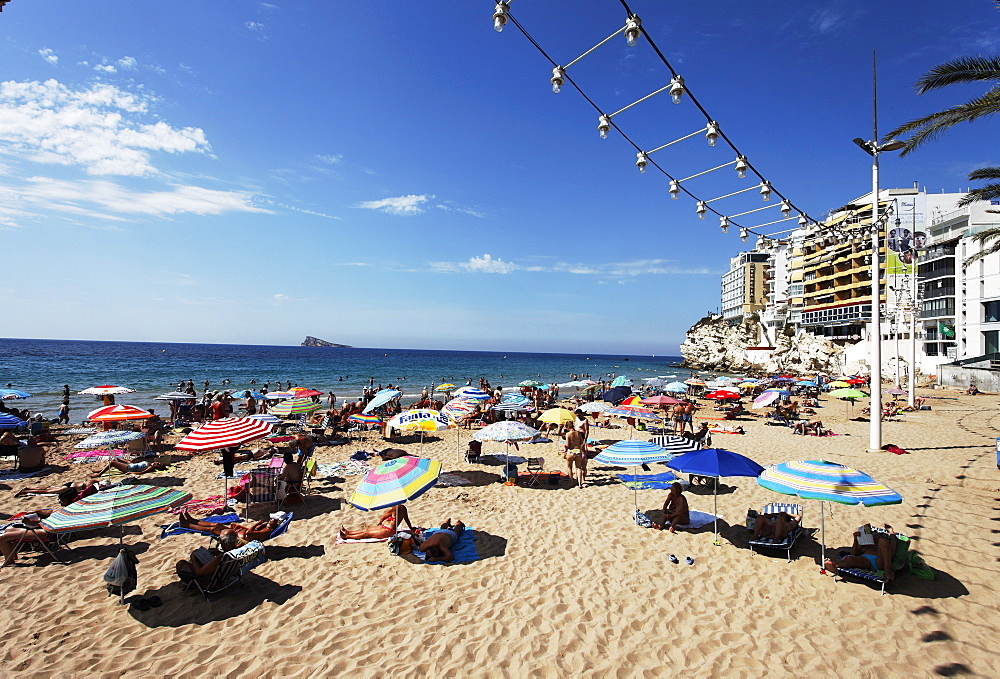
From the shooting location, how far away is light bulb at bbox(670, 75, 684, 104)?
6.09 meters

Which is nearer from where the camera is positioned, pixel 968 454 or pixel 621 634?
pixel 621 634

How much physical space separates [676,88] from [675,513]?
6818 mm

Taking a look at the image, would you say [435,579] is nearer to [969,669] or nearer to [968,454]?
[969,669]

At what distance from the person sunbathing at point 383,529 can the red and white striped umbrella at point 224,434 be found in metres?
3.32

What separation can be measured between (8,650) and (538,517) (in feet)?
24.4

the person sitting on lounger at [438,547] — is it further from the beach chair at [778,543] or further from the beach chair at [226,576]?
the beach chair at [778,543]

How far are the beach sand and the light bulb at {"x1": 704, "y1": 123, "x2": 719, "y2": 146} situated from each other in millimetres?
6404

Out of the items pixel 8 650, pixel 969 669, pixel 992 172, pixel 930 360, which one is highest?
pixel 992 172

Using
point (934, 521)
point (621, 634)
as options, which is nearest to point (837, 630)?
point (621, 634)

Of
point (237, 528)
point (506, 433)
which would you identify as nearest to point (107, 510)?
point (237, 528)

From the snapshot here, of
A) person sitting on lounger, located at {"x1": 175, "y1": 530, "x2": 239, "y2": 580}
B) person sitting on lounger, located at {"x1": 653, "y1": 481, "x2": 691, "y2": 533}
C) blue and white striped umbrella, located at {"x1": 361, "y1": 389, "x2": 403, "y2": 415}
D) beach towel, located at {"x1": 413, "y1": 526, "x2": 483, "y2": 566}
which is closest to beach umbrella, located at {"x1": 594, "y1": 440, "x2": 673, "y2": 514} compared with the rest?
person sitting on lounger, located at {"x1": 653, "y1": 481, "x2": 691, "y2": 533}

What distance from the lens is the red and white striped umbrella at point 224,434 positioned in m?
9.47

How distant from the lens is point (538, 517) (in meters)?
9.21

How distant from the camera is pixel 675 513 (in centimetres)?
829
